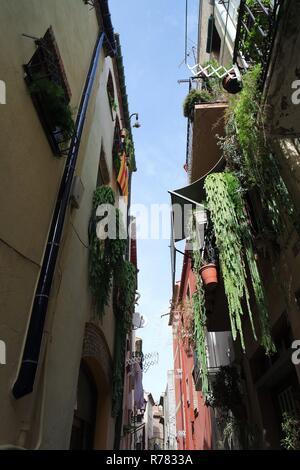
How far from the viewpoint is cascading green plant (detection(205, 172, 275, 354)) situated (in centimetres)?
435

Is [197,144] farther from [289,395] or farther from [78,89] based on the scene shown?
[289,395]

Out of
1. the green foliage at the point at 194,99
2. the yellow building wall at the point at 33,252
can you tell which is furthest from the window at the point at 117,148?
the yellow building wall at the point at 33,252

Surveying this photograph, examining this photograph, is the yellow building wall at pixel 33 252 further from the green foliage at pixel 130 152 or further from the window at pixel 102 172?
the green foliage at pixel 130 152

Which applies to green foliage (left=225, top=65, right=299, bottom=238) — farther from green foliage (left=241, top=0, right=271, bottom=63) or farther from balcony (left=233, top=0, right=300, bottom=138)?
green foliage (left=241, top=0, right=271, bottom=63)

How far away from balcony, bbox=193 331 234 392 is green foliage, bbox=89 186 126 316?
15.9ft

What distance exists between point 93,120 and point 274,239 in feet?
15.1

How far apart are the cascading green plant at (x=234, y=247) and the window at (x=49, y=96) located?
246 cm

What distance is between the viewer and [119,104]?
11.4m

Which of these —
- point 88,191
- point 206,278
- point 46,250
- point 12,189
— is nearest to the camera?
point 12,189

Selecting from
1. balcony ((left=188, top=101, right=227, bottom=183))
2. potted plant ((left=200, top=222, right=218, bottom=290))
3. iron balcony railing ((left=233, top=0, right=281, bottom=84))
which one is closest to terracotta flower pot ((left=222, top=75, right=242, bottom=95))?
iron balcony railing ((left=233, top=0, right=281, bottom=84))

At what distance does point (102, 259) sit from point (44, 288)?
6.77 ft

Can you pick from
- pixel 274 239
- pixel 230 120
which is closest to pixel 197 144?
pixel 230 120

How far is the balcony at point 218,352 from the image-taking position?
9.27 m

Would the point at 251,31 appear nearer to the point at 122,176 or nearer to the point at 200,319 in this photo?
the point at 200,319
